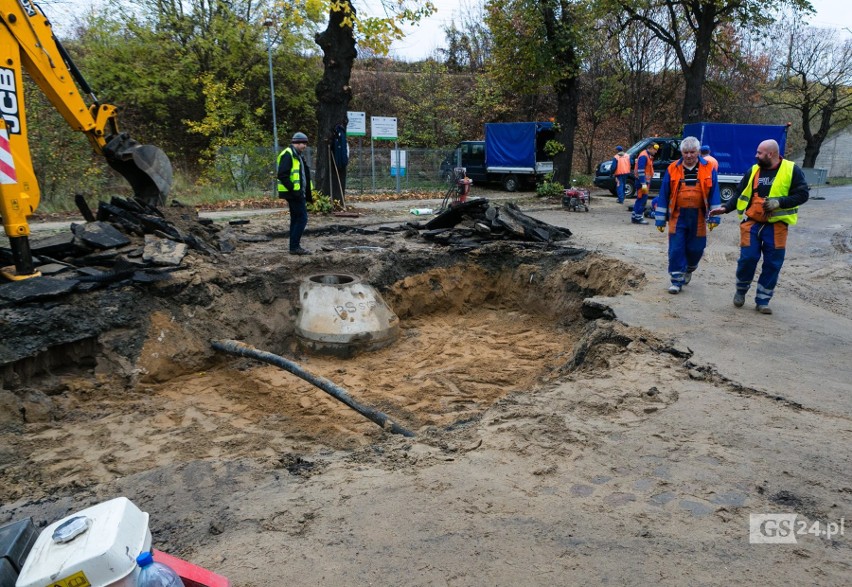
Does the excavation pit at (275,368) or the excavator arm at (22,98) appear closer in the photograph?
the excavation pit at (275,368)

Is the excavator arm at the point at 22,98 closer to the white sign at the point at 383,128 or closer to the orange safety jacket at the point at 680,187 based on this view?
the orange safety jacket at the point at 680,187

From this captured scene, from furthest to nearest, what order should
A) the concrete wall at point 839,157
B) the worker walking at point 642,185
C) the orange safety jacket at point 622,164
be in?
the concrete wall at point 839,157, the orange safety jacket at point 622,164, the worker walking at point 642,185

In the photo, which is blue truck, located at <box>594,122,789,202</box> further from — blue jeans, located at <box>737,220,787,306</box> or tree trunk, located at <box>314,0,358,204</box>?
blue jeans, located at <box>737,220,787,306</box>

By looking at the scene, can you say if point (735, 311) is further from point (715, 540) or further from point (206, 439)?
point (206, 439)

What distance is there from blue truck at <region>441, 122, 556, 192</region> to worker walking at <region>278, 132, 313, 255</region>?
13.4 m

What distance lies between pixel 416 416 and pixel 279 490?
232 centimetres

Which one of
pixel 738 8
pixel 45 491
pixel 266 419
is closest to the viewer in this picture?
pixel 45 491

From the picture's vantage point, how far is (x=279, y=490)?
136 inches

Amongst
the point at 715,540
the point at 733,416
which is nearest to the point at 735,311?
the point at 733,416

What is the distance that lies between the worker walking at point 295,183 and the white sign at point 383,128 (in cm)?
1057

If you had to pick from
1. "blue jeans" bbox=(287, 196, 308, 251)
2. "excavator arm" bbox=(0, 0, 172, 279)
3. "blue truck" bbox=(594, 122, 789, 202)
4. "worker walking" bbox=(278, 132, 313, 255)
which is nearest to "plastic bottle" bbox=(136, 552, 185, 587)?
"excavator arm" bbox=(0, 0, 172, 279)

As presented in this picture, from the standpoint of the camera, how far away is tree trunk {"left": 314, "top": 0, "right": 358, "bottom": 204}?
13.9 metres

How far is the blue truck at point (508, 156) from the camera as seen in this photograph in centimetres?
2120

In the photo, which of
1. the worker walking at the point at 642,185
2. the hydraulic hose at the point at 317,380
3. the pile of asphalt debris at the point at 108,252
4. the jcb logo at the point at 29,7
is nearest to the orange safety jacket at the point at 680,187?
the hydraulic hose at the point at 317,380
